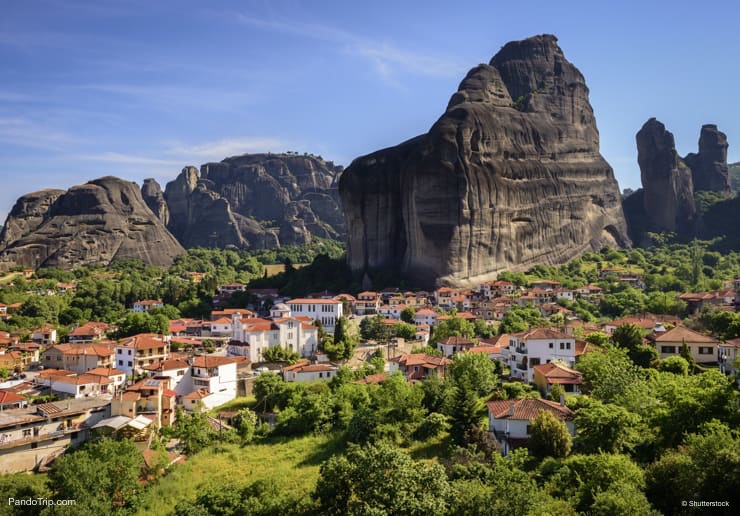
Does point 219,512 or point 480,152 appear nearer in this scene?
point 219,512

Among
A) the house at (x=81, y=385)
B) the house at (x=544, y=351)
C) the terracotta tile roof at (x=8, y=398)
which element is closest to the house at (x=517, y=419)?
the house at (x=544, y=351)

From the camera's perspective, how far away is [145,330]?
57.9m

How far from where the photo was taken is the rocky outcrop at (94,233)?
11112cm

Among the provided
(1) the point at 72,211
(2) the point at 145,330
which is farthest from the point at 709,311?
(1) the point at 72,211

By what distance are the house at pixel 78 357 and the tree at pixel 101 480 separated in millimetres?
20362

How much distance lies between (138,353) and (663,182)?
10186 centimetres

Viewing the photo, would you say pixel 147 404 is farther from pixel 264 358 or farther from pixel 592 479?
pixel 592 479

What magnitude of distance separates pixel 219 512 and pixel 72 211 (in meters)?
108

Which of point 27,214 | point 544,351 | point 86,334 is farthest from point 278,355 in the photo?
point 27,214

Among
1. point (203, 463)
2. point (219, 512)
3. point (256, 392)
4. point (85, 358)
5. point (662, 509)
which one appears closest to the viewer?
point (662, 509)

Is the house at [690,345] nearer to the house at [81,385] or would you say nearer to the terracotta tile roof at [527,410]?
the terracotta tile roof at [527,410]

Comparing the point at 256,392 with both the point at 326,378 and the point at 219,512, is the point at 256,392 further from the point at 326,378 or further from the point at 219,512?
the point at 219,512

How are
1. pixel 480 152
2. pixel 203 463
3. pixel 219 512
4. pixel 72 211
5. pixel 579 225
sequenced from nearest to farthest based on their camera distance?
pixel 219 512 < pixel 203 463 < pixel 480 152 < pixel 579 225 < pixel 72 211

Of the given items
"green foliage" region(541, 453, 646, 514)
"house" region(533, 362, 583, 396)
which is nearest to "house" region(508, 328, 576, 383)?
"house" region(533, 362, 583, 396)
